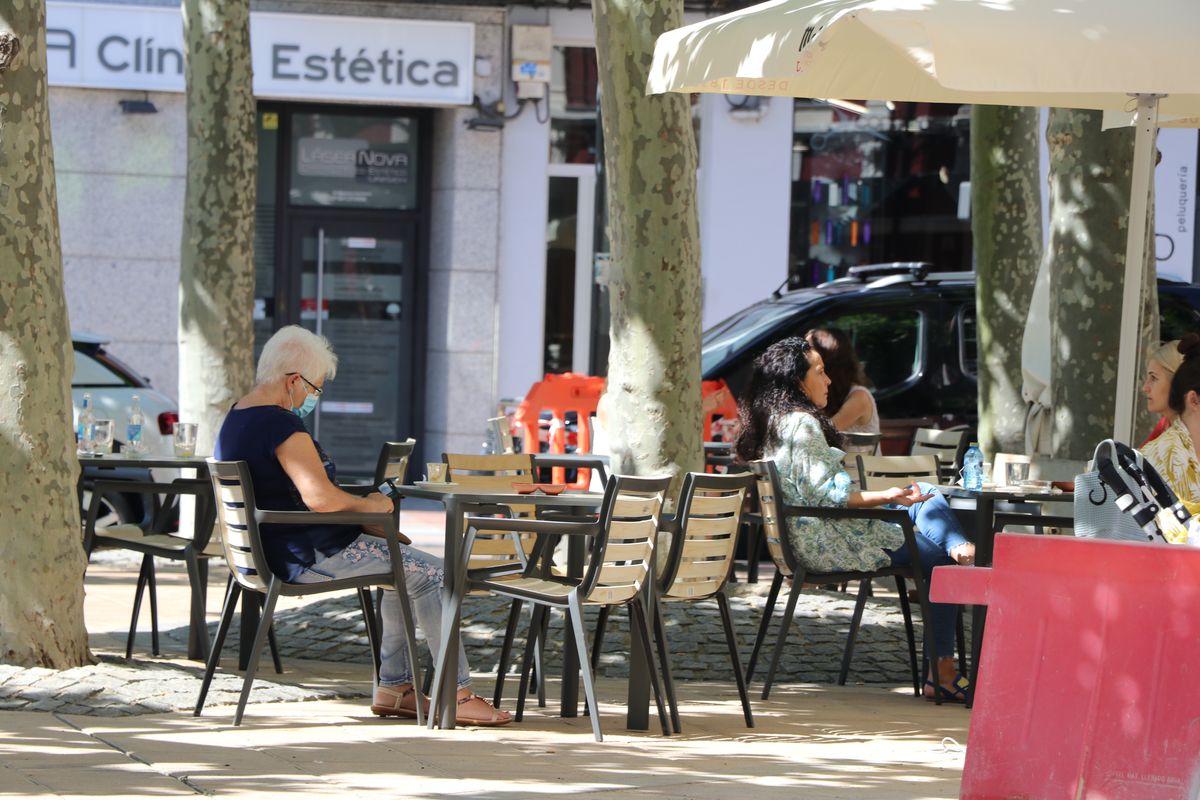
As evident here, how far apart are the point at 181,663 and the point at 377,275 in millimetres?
9927

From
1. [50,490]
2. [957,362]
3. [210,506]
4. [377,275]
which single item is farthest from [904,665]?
[377,275]

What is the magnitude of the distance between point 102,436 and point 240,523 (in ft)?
8.57

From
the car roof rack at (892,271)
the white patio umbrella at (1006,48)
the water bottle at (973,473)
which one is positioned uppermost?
the white patio umbrella at (1006,48)

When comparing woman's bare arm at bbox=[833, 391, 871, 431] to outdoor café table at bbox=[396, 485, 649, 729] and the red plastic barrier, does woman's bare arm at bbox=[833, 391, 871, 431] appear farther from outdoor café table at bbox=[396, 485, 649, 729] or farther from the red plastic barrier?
the red plastic barrier

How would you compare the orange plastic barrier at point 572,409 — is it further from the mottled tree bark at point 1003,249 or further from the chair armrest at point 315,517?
the chair armrest at point 315,517

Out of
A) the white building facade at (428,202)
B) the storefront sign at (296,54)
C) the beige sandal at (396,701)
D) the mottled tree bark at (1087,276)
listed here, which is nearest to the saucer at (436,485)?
the beige sandal at (396,701)

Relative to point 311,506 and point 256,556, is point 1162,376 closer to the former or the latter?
point 311,506

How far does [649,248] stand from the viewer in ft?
29.7

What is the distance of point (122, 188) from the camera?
17141 millimetres

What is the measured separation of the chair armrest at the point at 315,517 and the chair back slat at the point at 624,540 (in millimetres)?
762

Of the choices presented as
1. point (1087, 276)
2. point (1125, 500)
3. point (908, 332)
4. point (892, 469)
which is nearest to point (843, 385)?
point (892, 469)

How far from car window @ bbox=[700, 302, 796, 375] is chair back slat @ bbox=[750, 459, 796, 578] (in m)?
4.42

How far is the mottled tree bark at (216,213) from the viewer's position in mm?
11164

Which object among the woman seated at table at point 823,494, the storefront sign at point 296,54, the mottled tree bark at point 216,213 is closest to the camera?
the woman seated at table at point 823,494
